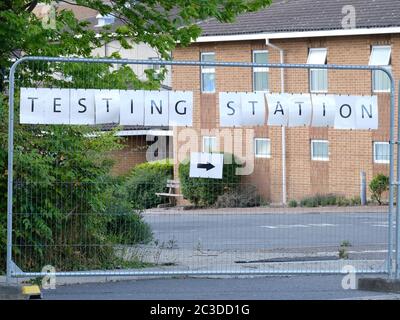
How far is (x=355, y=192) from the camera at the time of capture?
49.1 feet

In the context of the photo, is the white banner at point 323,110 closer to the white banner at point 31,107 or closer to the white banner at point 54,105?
the white banner at point 54,105

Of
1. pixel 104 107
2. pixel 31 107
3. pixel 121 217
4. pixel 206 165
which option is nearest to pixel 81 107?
pixel 104 107

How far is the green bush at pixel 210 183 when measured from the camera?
1151cm

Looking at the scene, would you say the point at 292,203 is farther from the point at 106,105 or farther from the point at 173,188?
the point at 106,105

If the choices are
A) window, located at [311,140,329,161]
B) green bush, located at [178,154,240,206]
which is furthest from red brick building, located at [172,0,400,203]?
green bush, located at [178,154,240,206]

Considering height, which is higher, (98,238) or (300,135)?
(300,135)

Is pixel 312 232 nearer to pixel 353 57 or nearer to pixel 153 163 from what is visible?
pixel 153 163

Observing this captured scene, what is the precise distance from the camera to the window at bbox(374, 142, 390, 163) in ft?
39.8

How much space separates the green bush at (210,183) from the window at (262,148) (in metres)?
0.42

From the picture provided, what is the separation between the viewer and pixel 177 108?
435 inches

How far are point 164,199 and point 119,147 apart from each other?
2.03m

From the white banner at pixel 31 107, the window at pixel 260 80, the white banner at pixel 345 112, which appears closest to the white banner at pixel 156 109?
the white banner at pixel 31 107

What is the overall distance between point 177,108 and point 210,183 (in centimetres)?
120
